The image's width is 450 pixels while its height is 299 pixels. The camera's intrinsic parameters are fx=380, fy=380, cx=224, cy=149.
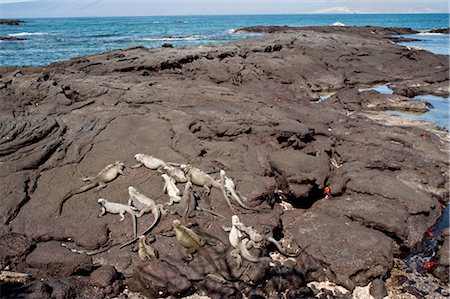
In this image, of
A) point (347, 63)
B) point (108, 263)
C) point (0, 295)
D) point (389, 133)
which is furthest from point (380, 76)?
point (0, 295)

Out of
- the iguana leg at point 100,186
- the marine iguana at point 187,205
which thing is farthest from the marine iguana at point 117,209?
the marine iguana at point 187,205

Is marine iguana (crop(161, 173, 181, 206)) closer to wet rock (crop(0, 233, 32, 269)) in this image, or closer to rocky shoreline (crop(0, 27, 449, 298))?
rocky shoreline (crop(0, 27, 449, 298))

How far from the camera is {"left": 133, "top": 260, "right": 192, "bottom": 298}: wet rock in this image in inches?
265

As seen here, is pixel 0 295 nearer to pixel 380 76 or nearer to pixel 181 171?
pixel 181 171

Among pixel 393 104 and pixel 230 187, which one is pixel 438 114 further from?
pixel 230 187

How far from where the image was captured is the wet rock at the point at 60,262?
714cm

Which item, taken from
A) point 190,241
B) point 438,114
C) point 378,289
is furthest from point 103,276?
point 438,114

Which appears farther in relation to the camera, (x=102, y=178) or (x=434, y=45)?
(x=434, y=45)

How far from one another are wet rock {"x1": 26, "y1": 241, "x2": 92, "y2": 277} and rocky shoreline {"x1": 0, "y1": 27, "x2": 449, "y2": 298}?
2cm

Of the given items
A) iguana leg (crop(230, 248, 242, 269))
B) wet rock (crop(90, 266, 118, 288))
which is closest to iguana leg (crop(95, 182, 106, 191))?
wet rock (crop(90, 266, 118, 288))

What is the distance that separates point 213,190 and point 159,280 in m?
2.90

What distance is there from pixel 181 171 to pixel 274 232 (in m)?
2.65

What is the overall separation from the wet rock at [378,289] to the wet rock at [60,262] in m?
5.34

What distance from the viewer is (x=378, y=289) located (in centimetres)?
709
